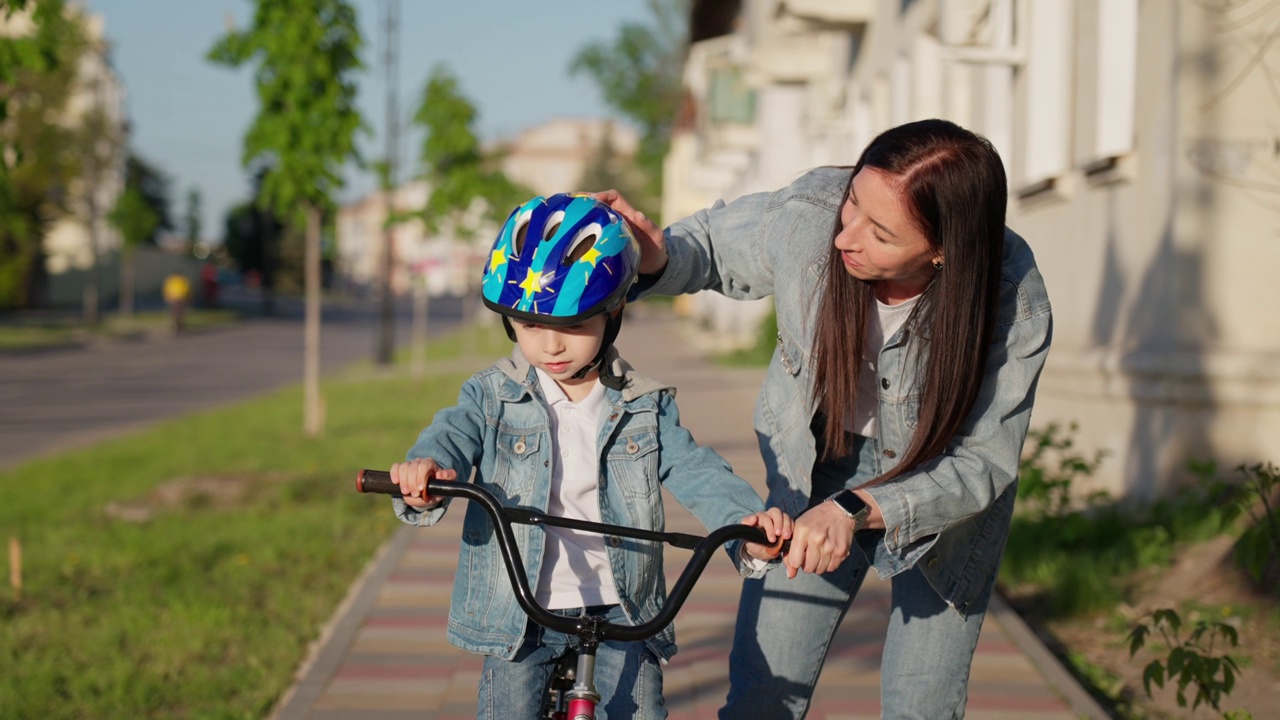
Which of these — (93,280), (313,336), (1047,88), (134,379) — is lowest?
(134,379)

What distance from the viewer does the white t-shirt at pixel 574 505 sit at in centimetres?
293

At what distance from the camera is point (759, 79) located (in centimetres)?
2328

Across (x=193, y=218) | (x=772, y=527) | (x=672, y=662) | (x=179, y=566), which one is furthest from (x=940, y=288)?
(x=193, y=218)

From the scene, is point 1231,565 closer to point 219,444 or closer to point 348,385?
point 219,444

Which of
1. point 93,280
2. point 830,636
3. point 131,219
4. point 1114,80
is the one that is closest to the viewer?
point 830,636

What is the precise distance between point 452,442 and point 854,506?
83cm

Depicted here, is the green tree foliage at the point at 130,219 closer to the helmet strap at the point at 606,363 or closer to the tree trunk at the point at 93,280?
the tree trunk at the point at 93,280

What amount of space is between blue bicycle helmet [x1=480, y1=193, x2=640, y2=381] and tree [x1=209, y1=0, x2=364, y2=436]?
9859mm

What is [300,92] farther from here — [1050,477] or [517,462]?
[517,462]

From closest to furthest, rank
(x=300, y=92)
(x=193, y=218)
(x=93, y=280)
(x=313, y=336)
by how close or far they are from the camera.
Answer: (x=300, y=92) < (x=313, y=336) < (x=93, y=280) < (x=193, y=218)

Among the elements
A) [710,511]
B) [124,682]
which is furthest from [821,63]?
[710,511]

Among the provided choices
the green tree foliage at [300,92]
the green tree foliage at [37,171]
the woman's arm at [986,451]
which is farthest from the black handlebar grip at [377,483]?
the green tree foliage at [37,171]

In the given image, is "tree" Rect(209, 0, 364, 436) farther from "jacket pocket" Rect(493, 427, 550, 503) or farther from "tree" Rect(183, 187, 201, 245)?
"tree" Rect(183, 187, 201, 245)

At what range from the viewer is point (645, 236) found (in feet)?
9.80
